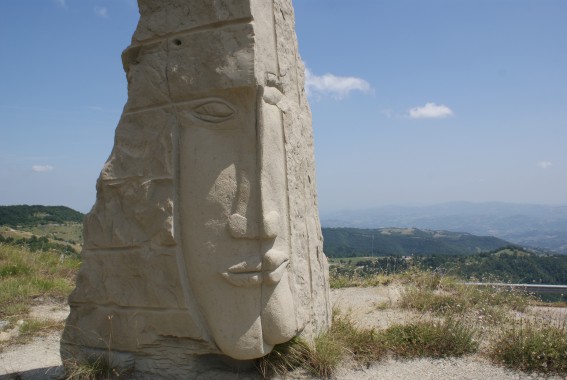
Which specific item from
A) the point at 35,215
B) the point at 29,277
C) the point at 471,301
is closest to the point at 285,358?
the point at 471,301

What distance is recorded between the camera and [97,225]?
4066mm

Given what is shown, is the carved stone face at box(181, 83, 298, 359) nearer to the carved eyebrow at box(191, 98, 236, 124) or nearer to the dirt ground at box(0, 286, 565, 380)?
the carved eyebrow at box(191, 98, 236, 124)

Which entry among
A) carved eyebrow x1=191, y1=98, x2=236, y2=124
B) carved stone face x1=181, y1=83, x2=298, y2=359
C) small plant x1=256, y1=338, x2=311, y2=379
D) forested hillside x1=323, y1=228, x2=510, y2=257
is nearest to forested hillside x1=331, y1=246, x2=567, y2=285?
small plant x1=256, y1=338, x2=311, y2=379

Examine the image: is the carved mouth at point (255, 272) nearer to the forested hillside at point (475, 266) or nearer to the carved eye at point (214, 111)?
the carved eye at point (214, 111)

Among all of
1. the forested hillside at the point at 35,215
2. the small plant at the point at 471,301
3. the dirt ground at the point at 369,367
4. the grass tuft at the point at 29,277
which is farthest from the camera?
the forested hillside at the point at 35,215

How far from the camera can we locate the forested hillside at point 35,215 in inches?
949

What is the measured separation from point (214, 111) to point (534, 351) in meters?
3.63

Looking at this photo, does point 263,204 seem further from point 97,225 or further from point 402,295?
point 402,295

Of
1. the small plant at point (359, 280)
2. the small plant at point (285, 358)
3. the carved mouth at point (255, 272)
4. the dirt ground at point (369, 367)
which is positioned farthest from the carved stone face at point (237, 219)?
the small plant at point (359, 280)

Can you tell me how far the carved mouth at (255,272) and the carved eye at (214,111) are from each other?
45.2 inches

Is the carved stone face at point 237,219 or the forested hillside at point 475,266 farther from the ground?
the carved stone face at point 237,219

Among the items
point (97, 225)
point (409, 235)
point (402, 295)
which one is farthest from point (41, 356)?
point (409, 235)

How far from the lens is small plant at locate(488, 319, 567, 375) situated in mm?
4074

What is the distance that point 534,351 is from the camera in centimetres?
416
